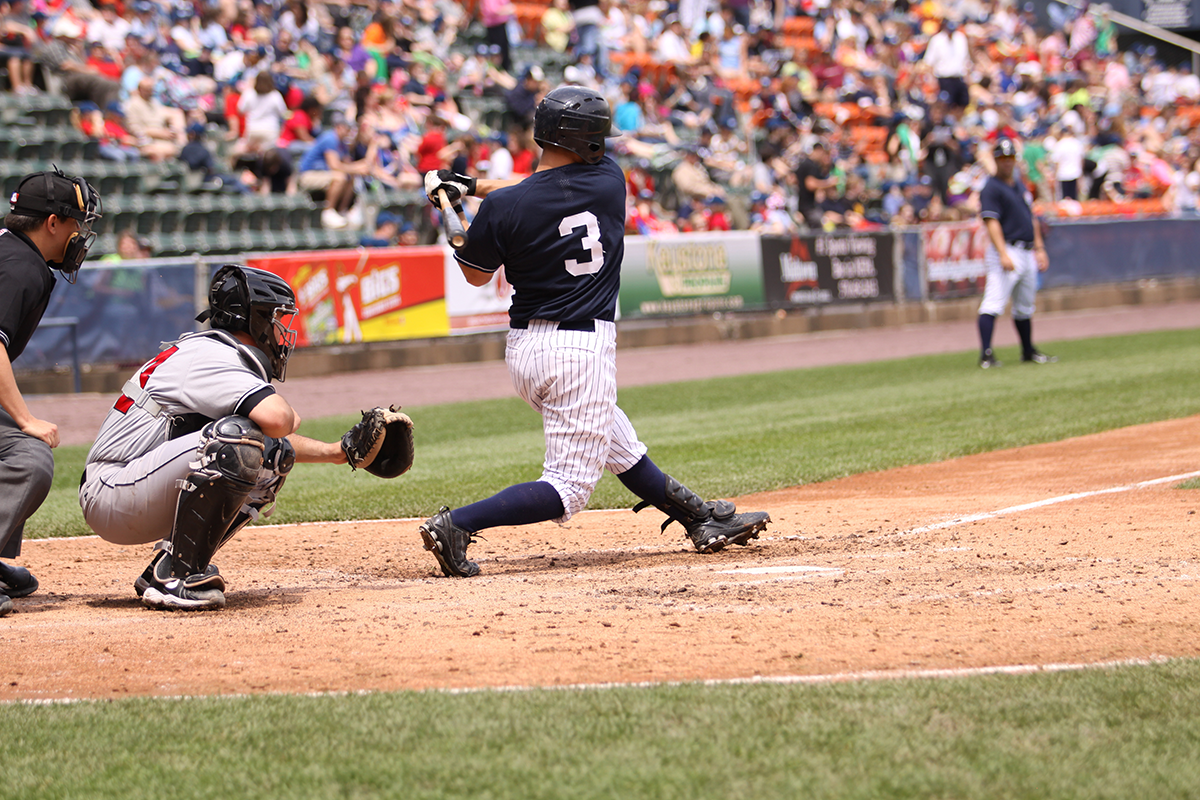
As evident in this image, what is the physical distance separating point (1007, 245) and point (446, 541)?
9.98 m

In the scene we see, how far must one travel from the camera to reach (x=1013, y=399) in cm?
1166

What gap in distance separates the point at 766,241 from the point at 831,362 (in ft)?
13.4

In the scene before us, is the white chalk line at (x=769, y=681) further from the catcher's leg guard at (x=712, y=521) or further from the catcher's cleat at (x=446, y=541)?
the catcher's leg guard at (x=712, y=521)

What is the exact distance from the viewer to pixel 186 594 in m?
4.87

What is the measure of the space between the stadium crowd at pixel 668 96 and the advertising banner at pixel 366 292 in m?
0.70

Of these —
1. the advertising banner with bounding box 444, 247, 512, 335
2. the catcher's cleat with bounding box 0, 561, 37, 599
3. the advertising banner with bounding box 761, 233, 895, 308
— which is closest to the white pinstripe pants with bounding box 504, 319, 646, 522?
the catcher's cleat with bounding box 0, 561, 37, 599

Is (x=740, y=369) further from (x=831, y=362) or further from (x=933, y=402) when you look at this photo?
(x=933, y=402)

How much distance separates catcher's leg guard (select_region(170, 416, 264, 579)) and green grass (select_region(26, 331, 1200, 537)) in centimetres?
275

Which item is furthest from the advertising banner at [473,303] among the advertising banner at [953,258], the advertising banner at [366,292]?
the advertising banner at [953,258]

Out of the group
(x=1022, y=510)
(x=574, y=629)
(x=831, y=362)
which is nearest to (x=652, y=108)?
(x=831, y=362)

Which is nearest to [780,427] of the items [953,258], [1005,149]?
[1005,149]

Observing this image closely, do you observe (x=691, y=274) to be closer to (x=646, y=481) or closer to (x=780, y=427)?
(x=780, y=427)

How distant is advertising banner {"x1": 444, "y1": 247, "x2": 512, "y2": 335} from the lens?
16906 millimetres

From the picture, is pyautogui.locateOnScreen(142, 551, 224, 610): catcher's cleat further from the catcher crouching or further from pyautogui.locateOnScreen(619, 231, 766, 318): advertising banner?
pyautogui.locateOnScreen(619, 231, 766, 318): advertising banner
